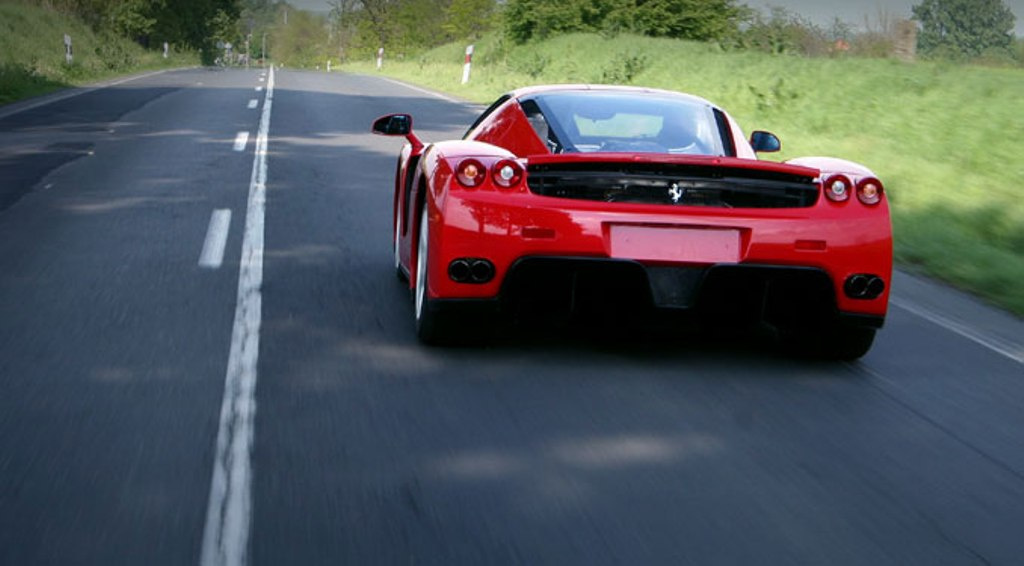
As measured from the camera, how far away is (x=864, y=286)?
5246 mm

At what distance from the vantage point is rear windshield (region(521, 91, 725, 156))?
5.70m

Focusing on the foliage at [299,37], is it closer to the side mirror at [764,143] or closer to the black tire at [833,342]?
the side mirror at [764,143]

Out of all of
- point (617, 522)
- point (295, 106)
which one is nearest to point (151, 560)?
point (617, 522)

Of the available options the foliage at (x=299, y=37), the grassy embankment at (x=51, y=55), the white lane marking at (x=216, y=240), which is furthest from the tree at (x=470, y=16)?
the foliage at (x=299, y=37)

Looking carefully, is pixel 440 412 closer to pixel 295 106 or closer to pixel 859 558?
pixel 859 558

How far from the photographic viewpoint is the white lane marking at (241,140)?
15.0 metres

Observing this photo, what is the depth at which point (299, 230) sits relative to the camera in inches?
354

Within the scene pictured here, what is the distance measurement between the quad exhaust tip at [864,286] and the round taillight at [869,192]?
0.32m

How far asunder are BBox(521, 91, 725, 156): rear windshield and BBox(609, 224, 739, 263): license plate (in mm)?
643

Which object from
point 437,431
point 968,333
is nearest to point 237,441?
point 437,431

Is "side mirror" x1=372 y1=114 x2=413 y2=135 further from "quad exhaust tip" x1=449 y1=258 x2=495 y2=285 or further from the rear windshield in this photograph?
"quad exhaust tip" x1=449 y1=258 x2=495 y2=285

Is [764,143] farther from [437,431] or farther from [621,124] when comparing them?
[437,431]

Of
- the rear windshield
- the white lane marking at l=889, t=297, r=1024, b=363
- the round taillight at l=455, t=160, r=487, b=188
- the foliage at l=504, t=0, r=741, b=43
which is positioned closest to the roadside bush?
the foliage at l=504, t=0, r=741, b=43

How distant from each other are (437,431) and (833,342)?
2.04m
